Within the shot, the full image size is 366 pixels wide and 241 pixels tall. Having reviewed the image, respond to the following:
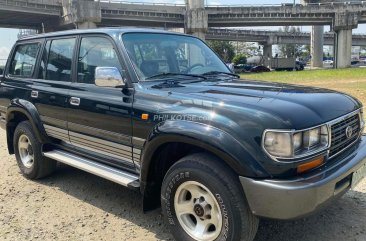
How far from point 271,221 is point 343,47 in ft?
207

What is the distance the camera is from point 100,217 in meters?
4.23

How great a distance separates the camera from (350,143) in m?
3.51

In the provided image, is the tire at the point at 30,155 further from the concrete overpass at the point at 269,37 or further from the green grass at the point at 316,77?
the concrete overpass at the point at 269,37

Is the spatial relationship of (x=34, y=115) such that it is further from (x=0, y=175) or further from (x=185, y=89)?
(x=185, y=89)

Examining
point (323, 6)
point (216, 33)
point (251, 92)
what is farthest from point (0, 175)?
point (216, 33)

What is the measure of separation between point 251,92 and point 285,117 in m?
0.64

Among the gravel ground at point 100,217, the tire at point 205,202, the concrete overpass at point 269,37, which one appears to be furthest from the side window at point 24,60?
the concrete overpass at point 269,37

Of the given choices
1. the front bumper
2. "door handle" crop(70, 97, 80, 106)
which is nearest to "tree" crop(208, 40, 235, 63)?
"door handle" crop(70, 97, 80, 106)

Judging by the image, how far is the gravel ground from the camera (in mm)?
3744

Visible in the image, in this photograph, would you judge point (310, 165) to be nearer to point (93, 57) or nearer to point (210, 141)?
point (210, 141)

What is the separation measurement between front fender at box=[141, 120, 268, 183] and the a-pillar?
6242 cm

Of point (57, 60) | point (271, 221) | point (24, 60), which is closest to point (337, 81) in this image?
point (24, 60)

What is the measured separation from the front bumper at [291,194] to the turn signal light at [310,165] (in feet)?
0.18

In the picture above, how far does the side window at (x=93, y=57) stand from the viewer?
4090mm
